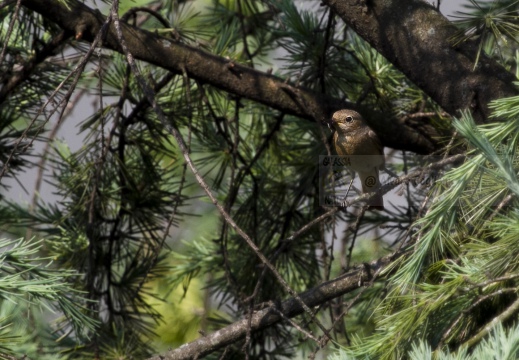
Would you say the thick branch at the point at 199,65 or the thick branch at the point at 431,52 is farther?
the thick branch at the point at 199,65

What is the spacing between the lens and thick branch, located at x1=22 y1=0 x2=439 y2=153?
2115 millimetres

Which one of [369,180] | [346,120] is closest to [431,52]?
[346,120]

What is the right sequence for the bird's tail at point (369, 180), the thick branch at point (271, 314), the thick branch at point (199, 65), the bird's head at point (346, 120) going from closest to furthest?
the thick branch at point (271, 314) < the thick branch at point (199, 65) < the bird's head at point (346, 120) < the bird's tail at point (369, 180)

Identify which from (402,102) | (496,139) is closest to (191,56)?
(402,102)

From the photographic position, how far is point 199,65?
2229 mm

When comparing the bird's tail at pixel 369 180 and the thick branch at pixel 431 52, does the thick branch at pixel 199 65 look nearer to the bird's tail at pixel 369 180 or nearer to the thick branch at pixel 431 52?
the bird's tail at pixel 369 180

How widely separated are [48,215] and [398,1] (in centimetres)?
142

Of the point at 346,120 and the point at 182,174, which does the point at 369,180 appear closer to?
the point at 346,120

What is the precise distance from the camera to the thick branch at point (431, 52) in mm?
1860


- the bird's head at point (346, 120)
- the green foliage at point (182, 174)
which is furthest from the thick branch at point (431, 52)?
the bird's head at point (346, 120)

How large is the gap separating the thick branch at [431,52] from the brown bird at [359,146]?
0.33 meters

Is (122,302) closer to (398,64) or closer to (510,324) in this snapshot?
(398,64)

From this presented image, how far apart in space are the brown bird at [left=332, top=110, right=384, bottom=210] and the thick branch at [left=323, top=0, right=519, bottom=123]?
1.10ft

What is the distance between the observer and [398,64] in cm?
197
